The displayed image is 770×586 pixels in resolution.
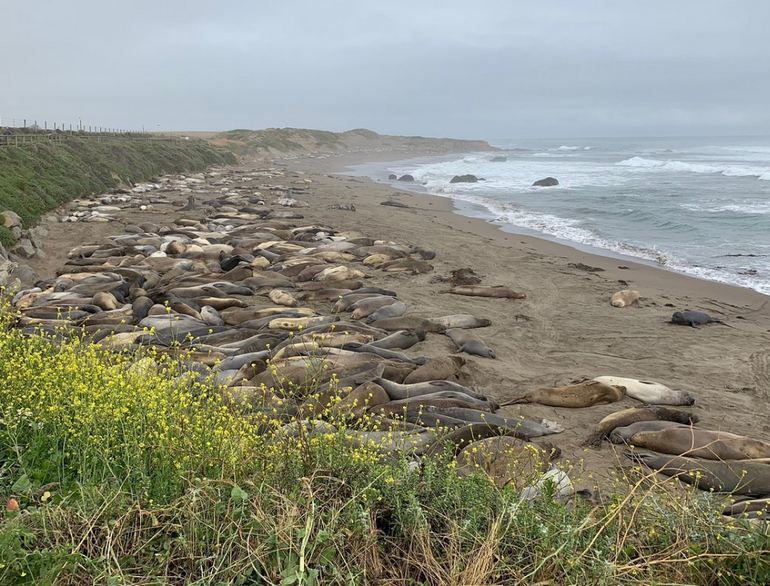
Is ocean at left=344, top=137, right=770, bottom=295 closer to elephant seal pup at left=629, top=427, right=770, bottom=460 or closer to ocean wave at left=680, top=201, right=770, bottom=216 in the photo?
ocean wave at left=680, top=201, right=770, bottom=216

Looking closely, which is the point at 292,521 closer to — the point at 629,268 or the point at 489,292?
the point at 489,292

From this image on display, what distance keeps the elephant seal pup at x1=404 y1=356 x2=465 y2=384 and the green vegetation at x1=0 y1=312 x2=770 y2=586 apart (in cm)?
343

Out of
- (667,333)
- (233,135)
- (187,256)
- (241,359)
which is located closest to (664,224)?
(667,333)

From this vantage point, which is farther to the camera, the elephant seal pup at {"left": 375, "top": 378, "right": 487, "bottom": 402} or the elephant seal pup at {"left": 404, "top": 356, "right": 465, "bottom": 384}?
the elephant seal pup at {"left": 404, "top": 356, "right": 465, "bottom": 384}

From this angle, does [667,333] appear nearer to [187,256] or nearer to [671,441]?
[671,441]

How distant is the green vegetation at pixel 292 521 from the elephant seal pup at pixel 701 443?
9.13ft

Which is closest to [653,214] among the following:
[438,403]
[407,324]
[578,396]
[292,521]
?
[407,324]

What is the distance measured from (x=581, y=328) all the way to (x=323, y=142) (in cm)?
9110

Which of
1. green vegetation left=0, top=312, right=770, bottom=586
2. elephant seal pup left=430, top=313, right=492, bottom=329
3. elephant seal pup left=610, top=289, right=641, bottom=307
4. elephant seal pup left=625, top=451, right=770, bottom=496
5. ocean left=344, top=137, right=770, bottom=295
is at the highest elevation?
ocean left=344, top=137, right=770, bottom=295

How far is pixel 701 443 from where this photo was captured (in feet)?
20.0

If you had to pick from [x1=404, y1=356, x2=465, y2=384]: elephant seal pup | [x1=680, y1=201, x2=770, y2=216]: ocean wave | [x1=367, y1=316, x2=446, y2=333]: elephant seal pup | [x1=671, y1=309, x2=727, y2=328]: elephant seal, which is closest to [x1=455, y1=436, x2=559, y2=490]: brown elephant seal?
[x1=404, y1=356, x2=465, y2=384]: elephant seal pup

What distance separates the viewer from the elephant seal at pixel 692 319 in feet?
35.5

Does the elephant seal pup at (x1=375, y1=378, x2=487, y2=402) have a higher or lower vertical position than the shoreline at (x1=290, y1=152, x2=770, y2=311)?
lower

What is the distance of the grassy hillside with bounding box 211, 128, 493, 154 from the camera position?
7573cm
